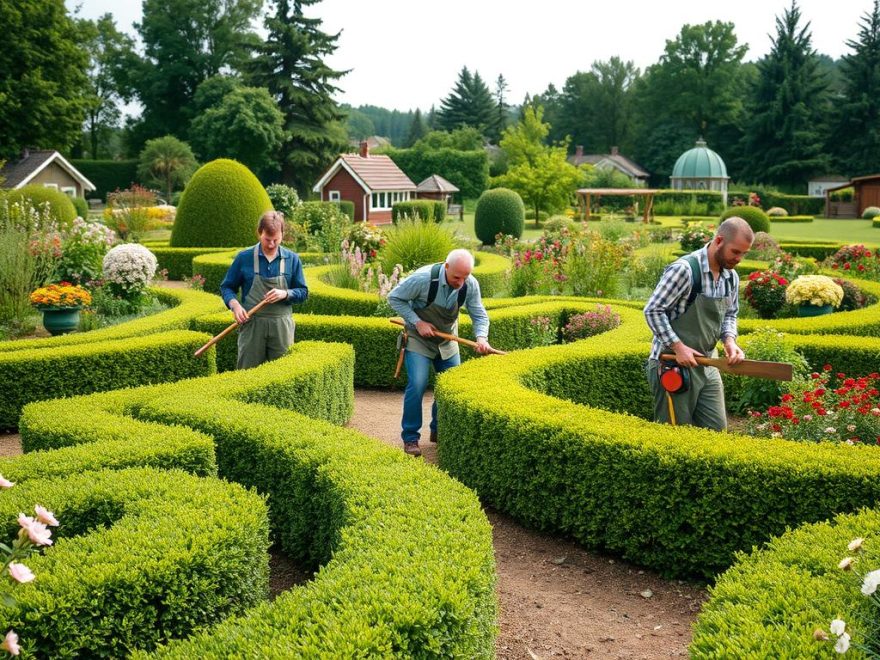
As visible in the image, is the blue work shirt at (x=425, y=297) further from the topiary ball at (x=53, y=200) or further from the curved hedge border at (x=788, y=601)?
the topiary ball at (x=53, y=200)

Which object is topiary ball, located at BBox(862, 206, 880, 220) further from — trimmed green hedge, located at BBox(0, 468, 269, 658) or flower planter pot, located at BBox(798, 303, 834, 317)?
trimmed green hedge, located at BBox(0, 468, 269, 658)

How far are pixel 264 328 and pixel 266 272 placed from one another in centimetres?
52

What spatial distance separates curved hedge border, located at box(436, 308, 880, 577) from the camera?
4.16 m

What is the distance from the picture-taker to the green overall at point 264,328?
6.83 metres

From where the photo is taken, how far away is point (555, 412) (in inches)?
205

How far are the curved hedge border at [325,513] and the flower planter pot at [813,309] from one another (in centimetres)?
728

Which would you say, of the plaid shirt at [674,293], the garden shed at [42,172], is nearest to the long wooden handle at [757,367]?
the plaid shirt at [674,293]

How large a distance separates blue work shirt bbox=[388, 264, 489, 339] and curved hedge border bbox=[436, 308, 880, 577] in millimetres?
782

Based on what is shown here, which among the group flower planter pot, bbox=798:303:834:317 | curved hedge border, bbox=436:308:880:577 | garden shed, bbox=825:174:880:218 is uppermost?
garden shed, bbox=825:174:880:218

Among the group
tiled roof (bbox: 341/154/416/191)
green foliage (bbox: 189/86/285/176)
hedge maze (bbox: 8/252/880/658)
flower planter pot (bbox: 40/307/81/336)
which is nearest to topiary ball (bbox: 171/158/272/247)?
flower planter pot (bbox: 40/307/81/336)

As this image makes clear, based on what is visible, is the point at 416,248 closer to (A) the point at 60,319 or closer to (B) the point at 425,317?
(A) the point at 60,319

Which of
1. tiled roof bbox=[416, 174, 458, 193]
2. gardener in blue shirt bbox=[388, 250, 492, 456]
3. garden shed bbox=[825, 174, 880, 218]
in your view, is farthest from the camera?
tiled roof bbox=[416, 174, 458, 193]

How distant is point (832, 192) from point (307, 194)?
103 ft

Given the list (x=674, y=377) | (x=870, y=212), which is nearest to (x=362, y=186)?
(x=870, y=212)
